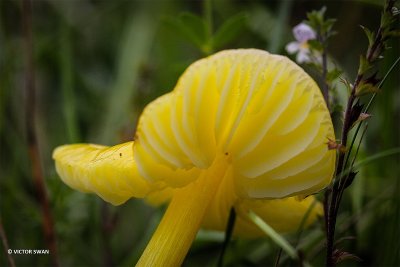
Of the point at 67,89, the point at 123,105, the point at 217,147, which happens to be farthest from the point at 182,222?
the point at 123,105

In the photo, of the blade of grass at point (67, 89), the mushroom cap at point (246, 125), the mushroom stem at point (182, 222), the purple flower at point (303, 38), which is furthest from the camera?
the blade of grass at point (67, 89)

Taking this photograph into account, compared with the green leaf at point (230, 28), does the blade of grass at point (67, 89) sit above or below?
below

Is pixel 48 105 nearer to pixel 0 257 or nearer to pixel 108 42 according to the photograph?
pixel 108 42

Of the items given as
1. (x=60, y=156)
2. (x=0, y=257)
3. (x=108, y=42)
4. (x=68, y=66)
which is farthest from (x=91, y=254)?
(x=108, y=42)

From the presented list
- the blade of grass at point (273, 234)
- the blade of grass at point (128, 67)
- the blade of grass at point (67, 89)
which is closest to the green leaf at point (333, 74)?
the blade of grass at point (273, 234)

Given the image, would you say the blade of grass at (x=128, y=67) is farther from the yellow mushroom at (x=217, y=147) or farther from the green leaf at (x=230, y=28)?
the yellow mushroom at (x=217, y=147)

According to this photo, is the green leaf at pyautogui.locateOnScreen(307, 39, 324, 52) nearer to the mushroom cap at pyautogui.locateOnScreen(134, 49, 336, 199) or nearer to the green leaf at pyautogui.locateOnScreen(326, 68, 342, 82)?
the green leaf at pyautogui.locateOnScreen(326, 68, 342, 82)

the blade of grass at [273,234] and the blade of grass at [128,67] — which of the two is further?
the blade of grass at [128,67]
